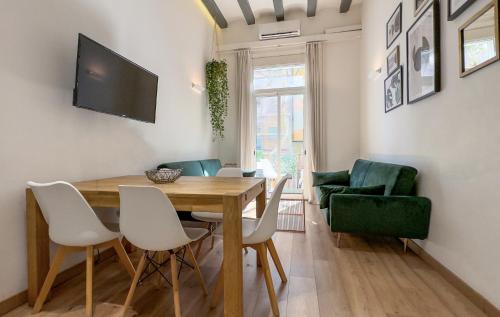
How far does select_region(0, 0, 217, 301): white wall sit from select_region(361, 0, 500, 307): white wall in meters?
2.90

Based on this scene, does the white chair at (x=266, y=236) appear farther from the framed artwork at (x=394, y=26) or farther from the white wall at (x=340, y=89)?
the white wall at (x=340, y=89)

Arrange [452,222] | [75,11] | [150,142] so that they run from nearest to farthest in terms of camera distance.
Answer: [452,222]
[75,11]
[150,142]

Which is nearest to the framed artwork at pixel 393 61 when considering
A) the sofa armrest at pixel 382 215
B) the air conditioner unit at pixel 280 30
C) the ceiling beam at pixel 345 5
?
the sofa armrest at pixel 382 215

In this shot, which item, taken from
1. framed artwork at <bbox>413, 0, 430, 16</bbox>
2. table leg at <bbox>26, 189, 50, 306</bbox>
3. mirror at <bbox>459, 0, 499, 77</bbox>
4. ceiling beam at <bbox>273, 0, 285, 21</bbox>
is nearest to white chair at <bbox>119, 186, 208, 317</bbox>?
table leg at <bbox>26, 189, 50, 306</bbox>

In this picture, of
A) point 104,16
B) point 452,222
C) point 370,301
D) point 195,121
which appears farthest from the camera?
point 195,121

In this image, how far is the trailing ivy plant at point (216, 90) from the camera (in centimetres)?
468

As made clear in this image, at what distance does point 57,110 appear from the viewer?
192cm

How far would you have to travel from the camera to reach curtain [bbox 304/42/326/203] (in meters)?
4.83

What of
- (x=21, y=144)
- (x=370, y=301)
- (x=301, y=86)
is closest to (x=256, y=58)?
(x=301, y=86)

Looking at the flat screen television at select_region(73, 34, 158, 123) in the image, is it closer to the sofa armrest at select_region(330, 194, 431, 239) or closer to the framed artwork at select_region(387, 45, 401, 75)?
the sofa armrest at select_region(330, 194, 431, 239)

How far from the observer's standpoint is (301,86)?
16.6 feet

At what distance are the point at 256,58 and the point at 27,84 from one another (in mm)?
4171

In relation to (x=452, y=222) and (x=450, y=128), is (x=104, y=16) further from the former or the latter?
(x=452, y=222)

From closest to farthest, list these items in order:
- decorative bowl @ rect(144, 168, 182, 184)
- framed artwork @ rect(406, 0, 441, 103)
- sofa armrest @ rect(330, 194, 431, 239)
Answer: decorative bowl @ rect(144, 168, 182, 184)
framed artwork @ rect(406, 0, 441, 103)
sofa armrest @ rect(330, 194, 431, 239)
